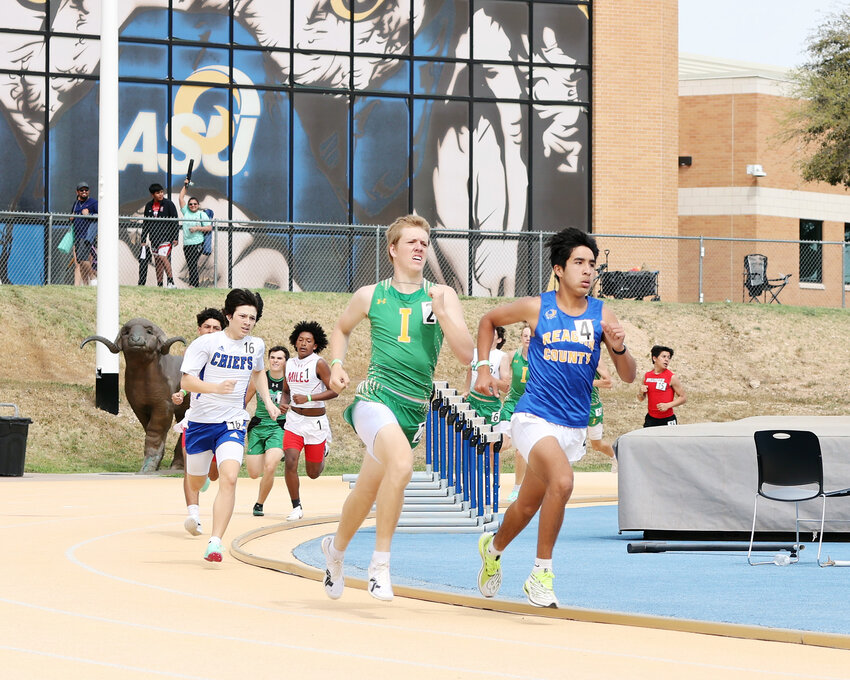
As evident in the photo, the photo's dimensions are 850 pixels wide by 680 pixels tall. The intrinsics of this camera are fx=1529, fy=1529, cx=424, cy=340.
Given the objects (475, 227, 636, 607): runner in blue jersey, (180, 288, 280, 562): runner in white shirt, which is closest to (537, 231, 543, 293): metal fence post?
(180, 288, 280, 562): runner in white shirt

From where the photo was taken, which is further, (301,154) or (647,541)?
(301,154)

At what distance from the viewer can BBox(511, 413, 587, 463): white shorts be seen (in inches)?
350

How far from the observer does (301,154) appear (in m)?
36.2

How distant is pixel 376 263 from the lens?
1324 inches

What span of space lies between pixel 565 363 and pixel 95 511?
9416mm

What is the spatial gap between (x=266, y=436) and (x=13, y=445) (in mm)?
8289

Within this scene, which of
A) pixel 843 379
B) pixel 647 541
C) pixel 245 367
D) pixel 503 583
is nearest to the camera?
pixel 503 583

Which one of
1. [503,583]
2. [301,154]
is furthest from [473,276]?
[503,583]

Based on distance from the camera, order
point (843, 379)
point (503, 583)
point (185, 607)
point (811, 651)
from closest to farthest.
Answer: point (811, 651) → point (185, 607) → point (503, 583) → point (843, 379)

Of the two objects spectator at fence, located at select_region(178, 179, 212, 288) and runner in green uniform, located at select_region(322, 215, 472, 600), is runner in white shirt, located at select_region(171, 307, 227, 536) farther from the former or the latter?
spectator at fence, located at select_region(178, 179, 212, 288)

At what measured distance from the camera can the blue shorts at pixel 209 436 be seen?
11.9 metres

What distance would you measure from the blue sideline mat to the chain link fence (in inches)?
741

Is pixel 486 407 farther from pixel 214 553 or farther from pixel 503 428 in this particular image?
pixel 214 553

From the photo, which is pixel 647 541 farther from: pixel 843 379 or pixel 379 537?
pixel 843 379
